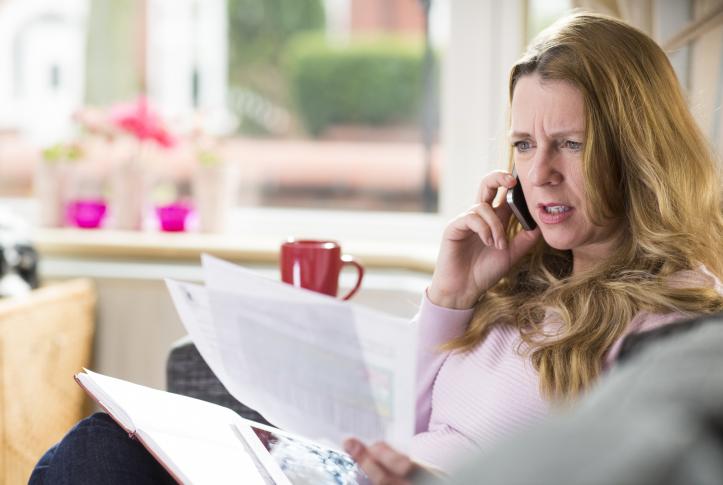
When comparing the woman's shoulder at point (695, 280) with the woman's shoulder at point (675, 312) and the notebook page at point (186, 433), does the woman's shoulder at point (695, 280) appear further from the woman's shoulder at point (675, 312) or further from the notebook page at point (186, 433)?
the notebook page at point (186, 433)

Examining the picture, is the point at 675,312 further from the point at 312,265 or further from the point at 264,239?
the point at 264,239

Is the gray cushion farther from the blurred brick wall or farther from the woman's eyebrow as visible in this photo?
the blurred brick wall

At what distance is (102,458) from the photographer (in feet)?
3.76

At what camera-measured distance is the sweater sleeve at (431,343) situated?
4.66 feet

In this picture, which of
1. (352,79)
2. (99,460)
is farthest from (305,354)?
(352,79)

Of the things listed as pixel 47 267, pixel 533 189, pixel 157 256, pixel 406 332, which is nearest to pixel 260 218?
pixel 157 256

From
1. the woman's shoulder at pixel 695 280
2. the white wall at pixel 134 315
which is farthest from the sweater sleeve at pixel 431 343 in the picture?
the white wall at pixel 134 315

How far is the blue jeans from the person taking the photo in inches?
44.8

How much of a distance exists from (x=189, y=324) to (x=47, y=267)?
1453mm

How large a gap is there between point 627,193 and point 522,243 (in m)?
0.22

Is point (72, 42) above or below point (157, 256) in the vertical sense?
above

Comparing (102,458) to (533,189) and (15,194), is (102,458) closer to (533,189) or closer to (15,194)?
(533,189)

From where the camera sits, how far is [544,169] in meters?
1.25

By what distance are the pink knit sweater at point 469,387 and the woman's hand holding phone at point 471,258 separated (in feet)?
0.09
